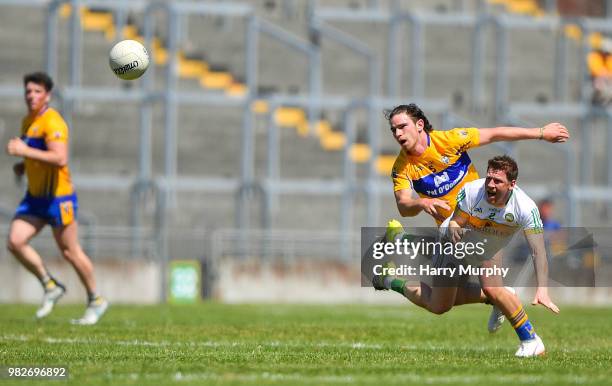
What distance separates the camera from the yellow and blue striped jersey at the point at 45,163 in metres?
15.0

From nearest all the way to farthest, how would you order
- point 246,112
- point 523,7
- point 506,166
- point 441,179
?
point 506,166, point 441,179, point 246,112, point 523,7

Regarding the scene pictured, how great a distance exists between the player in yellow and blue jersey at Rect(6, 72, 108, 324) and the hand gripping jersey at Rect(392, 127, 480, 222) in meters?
4.30

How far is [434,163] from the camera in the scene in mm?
12352

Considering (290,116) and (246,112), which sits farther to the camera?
(290,116)

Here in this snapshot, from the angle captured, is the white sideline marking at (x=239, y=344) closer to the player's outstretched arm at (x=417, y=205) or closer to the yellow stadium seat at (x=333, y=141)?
the player's outstretched arm at (x=417, y=205)

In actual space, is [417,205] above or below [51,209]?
above

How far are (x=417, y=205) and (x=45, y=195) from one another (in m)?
5.28

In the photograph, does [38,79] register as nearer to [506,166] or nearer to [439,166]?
[439,166]

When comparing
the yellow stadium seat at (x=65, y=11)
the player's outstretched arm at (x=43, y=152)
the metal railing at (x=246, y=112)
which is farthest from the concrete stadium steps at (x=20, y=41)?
the player's outstretched arm at (x=43, y=152)

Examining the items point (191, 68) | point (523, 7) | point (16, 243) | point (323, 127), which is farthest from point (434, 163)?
point (523, 7)

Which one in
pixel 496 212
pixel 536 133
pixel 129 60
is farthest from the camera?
pixel 129 60

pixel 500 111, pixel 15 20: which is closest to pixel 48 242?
pixel 15 20

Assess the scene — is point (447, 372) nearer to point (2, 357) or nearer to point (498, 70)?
point (2, 357)

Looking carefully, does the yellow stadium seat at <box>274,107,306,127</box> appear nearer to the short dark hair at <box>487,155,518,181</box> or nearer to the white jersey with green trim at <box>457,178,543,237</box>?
the white jersey with green trim at <box>457,178,543,237</box>
